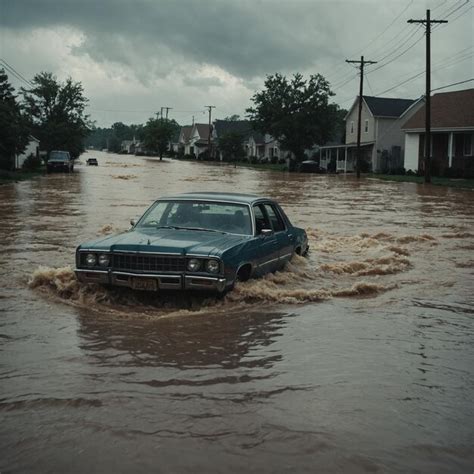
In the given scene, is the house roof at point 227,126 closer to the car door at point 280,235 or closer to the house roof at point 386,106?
the house roof at point 386,106

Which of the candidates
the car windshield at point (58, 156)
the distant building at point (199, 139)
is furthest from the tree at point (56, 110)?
the distant building at point (199, 139)

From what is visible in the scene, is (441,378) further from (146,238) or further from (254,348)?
(146,238)

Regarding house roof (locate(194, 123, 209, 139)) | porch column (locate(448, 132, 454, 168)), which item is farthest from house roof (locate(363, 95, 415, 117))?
house roof (locate(194, 123, 209, 139))

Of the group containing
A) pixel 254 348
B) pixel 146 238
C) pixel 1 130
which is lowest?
pixel 254 348

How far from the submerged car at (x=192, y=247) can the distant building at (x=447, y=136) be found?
36.8 meters

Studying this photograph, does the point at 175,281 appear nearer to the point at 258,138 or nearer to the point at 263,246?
the point at 263,246

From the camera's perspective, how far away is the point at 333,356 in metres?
6.51

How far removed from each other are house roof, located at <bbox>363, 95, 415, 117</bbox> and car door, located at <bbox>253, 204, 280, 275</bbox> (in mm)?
51706

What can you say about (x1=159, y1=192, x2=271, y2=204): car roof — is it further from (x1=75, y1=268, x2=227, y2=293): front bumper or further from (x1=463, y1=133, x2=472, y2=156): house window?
(x1=463, y1=133, x2=472, y2=156): house window

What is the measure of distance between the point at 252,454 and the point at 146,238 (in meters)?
4.71

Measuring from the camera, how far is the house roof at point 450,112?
4600cm

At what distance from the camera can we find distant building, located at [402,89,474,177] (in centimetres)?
4509

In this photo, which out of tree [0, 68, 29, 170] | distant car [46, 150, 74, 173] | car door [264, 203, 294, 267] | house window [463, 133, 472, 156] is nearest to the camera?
car door [264, 203, 294, 267]

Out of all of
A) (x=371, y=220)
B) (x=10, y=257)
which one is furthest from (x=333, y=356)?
(x=371, y=220)
